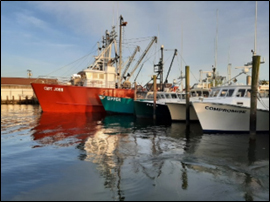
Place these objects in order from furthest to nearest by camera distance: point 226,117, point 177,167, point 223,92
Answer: point 223,92
point 226,117
point 177,167

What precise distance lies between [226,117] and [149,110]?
8.68 meters

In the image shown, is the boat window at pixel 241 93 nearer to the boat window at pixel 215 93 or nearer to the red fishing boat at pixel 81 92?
the boat window at pixel 215 93

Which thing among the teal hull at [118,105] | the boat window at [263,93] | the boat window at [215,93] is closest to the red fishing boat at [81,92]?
the teal hull at [118,105]

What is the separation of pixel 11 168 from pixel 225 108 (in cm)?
1013

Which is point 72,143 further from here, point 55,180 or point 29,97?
point 29,97

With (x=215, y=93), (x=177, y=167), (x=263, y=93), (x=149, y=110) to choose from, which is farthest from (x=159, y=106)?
(x=177, y=167)

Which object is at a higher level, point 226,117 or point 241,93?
point 241,93

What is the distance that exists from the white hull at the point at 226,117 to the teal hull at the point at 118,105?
35.2 ft

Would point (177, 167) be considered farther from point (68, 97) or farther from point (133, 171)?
point (68, 97)

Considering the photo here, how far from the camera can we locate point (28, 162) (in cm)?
634

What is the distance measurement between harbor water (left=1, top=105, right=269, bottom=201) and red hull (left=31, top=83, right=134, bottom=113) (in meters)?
13.5

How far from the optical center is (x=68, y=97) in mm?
22484

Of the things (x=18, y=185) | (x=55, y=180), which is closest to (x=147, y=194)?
(x=55, y=180)

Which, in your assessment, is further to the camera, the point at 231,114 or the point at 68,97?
the point at 68,97
